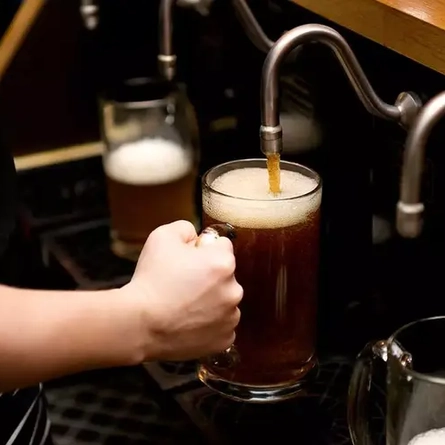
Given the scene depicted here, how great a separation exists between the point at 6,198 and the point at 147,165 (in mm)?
313

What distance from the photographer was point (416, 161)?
0.52m

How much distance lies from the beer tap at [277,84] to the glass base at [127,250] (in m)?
0.41

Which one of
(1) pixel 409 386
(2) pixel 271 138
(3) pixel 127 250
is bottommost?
(3) pixel 127 250

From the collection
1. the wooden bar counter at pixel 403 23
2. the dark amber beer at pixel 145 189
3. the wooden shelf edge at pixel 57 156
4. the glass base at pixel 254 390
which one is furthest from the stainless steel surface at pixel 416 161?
the wooden shelf edge at pixel 57 156

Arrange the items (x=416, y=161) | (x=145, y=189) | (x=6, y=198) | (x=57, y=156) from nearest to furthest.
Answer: (x=416, y=161), (x=6, y=198), (x=145, y=189), (x=57, y=156)

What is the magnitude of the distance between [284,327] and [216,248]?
0.42 ft

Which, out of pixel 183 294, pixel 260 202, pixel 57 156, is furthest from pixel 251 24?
pixel 57 156

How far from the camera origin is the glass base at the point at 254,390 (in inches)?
30.3

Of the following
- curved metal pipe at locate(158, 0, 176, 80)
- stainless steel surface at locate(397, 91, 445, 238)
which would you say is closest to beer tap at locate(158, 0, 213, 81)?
curved metal pipe at locate(158, 0, 176, 80)

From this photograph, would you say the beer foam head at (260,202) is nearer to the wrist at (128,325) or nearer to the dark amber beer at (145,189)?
the wrist at (128,325)

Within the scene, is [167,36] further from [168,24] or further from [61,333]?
[61,333]

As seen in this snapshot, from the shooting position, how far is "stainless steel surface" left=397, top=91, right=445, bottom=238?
522mm

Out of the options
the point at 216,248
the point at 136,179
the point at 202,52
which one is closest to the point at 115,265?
the point at 136,179

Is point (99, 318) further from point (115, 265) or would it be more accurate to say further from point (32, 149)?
point (32, 149)
